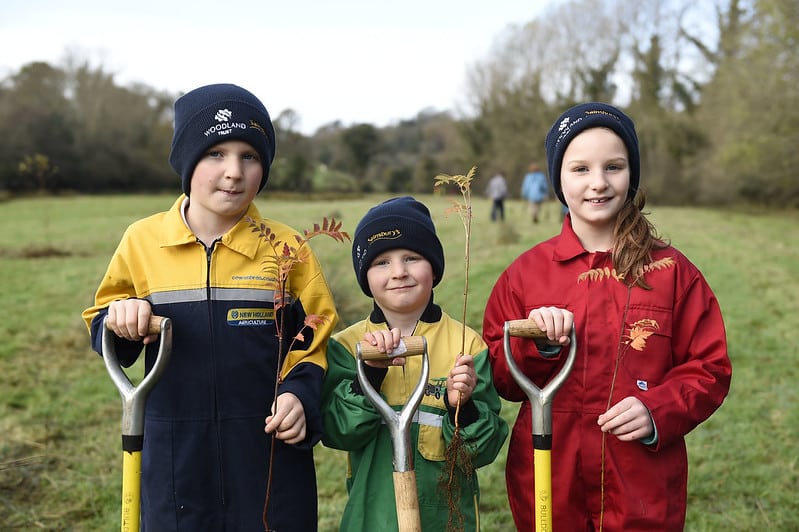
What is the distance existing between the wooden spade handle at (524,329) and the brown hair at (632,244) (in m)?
0.35

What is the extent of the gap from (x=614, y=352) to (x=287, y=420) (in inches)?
43.4

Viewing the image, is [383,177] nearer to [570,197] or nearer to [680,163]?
[680,163]

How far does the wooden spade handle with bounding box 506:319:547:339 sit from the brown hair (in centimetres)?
35

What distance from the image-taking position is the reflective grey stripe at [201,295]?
2.47 meters

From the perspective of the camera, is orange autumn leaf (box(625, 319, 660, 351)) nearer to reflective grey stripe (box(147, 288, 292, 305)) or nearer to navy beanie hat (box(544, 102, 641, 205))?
navy beanie hat (box(544, 102, 641, 205))

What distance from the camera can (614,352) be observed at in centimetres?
249

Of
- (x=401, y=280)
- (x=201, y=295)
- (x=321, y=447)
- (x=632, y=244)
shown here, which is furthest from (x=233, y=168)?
(x=321, y=447)

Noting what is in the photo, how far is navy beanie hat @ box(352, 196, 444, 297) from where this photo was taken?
8.80 feet

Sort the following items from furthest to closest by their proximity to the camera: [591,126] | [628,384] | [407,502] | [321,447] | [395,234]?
[321,447]
[395,234]
[591,126]
[628,384]
[407,502]

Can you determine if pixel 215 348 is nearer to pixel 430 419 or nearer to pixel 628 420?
pixel 430 419

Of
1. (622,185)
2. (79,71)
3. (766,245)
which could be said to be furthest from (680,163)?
(622,185)

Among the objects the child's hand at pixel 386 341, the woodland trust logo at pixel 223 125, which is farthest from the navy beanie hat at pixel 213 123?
the child's hand at pixel 386 341

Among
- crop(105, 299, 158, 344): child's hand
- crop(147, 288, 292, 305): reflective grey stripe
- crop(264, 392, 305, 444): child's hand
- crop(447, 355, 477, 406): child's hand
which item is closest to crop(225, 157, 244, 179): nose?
crop(147, 288, 292, 305): reflective grey stripe

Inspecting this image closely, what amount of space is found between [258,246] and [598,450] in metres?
1.34
